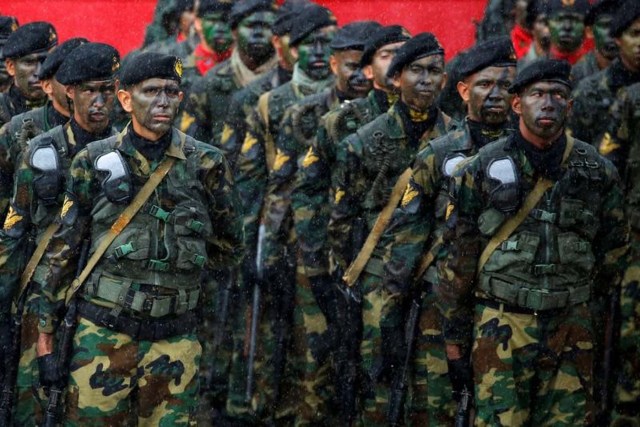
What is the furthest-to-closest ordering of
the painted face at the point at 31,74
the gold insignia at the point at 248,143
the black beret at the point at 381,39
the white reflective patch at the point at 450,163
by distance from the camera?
the gold insignia at the point at 248,143 < the painted face at the point at 31,74 < the black beret at the point at 381,39 < the white reflective patch at the point at 450,163

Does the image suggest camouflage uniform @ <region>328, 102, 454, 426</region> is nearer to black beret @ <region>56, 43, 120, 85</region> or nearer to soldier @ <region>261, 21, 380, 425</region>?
soldier @ <region>261, 21, 380, 425</region>

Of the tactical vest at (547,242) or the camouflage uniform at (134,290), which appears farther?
the camouflage uniform at (134,290)

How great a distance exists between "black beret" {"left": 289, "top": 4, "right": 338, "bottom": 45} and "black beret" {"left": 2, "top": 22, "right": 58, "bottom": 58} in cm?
173

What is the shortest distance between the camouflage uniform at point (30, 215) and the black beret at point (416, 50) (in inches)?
65.5

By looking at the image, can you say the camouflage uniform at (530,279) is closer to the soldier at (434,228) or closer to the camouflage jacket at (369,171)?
the soldier at (434,228)

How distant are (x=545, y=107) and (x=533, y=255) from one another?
705mm

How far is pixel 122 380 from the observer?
7.94 meters

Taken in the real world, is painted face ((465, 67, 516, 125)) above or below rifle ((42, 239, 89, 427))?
above

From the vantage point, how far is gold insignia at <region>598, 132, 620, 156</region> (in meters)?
10.1

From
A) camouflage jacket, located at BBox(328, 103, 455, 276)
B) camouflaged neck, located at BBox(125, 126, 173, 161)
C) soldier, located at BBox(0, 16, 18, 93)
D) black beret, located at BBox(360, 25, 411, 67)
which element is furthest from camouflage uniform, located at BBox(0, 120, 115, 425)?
soldier, located at BBox(0, 16, 18, 93)

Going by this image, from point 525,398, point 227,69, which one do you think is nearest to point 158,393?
point 525,398

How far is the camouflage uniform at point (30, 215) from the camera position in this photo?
866cm

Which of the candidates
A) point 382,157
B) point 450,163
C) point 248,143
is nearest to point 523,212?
point 450,163

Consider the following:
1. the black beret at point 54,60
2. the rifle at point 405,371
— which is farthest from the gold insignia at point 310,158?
the black beret at point 54,60
